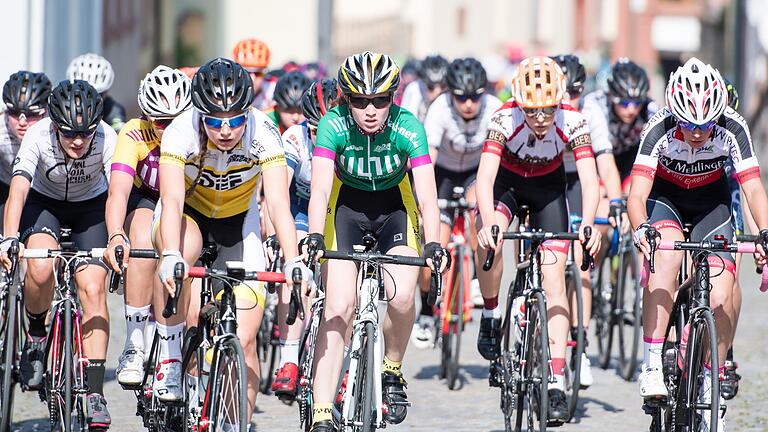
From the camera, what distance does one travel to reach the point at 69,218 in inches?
342

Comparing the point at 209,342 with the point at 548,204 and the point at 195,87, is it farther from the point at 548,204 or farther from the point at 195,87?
the point at 548,204

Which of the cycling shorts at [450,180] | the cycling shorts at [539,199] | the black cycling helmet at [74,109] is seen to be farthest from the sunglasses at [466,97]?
the black cycling helmet at [74,109]

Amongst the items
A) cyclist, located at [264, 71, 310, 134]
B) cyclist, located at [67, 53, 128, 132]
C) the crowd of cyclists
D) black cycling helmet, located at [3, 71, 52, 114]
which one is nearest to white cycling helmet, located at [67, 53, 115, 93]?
cyclist, located at [67, 53, 128, 132]

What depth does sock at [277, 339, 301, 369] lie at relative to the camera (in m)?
8.74

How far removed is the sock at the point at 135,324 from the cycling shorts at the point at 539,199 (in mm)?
2391

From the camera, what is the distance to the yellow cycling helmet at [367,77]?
292 inches

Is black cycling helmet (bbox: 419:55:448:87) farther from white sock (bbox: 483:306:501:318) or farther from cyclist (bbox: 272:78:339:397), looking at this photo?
white sock (bbox: 483:306:501:318)

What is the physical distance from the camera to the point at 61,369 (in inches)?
307

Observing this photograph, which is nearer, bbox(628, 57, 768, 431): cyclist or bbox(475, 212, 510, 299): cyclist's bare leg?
bbox(628, 57, 768, 431): cyclist

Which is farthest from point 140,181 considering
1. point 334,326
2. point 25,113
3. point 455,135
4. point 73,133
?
point 455,135

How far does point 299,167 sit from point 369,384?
108 inches

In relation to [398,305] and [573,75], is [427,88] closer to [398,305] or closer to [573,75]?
[573,75]

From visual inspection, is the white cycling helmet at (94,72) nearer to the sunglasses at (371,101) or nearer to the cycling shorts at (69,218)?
the cycling shorts at (69,218)

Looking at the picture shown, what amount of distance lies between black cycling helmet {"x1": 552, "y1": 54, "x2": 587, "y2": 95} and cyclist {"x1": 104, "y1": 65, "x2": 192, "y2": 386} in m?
3.64
